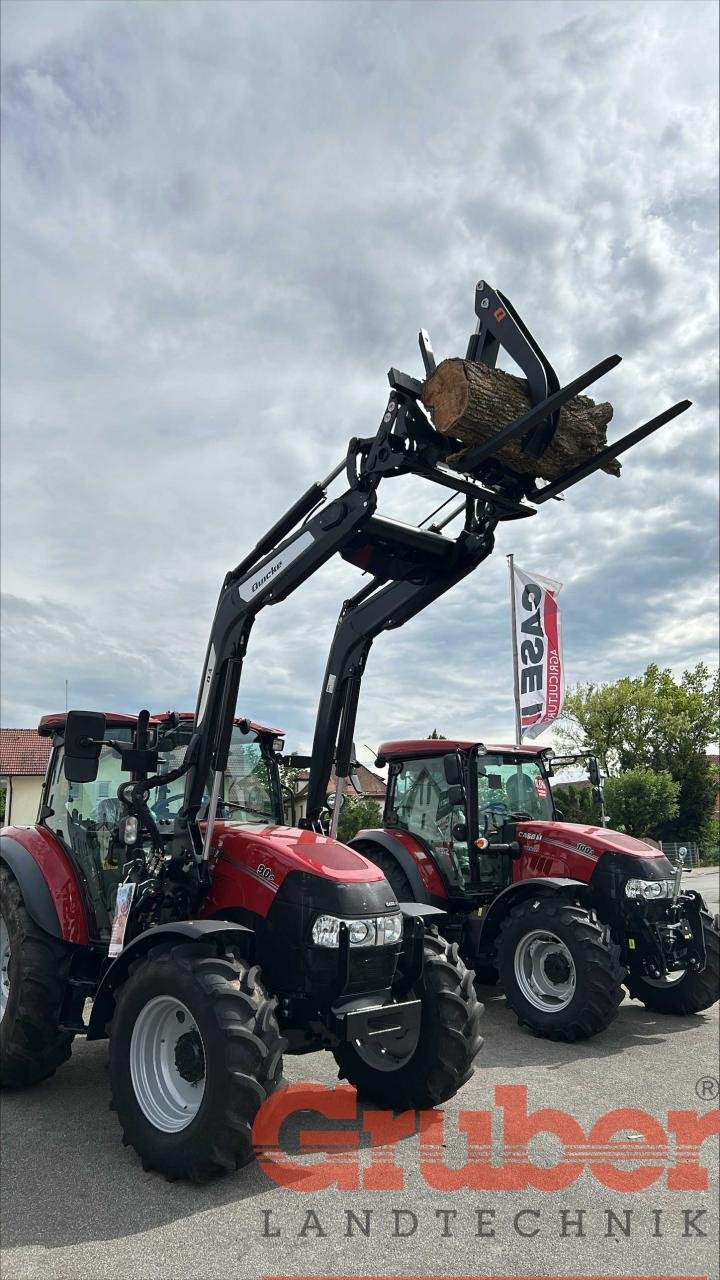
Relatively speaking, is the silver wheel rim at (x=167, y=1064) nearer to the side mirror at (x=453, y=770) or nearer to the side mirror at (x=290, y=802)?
the side mirror at (x=290, y=802)

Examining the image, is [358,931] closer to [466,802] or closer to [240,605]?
[240,605]

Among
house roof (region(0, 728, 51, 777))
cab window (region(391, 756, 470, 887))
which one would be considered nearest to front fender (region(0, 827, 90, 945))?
cab window (region(391, 756, 470, 887))

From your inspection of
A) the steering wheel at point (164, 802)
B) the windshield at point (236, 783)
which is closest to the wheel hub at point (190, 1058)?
the windshield at point (236, 783)

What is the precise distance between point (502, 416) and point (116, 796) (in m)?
3.36

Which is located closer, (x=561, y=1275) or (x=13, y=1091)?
(x=561, y=1275)

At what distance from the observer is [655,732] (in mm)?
44469

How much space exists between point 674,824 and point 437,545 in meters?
40.0

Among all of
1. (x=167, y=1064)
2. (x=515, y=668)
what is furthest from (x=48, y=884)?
(x=515, y=668)

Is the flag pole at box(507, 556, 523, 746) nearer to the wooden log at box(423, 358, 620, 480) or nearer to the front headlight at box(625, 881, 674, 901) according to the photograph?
the front headlight at box(625, 881, 674, 901)

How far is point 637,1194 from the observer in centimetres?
381

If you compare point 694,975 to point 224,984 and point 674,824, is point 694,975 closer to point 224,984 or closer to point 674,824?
point 224,984

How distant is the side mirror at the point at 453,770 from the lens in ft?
25.3

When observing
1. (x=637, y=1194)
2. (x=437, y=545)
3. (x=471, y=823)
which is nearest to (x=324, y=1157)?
(x=637, y=1194)

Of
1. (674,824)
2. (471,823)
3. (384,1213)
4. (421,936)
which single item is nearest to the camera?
(384,1213)
